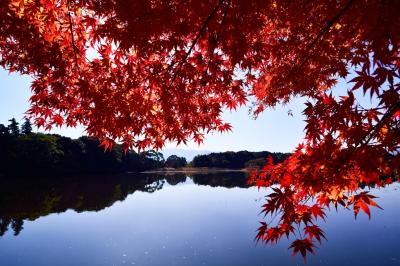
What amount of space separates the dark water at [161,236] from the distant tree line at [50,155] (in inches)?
885

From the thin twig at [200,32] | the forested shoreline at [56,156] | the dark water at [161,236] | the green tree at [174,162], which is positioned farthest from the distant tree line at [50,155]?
the thin twig at [200,32]

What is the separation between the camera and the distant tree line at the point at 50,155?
38.3m

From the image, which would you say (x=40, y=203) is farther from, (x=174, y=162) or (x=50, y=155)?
(x=174, y=162)

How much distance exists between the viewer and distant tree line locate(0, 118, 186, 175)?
38344mm

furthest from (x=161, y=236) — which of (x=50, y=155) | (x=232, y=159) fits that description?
(x=232, y=159)

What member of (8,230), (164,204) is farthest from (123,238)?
(164,204)

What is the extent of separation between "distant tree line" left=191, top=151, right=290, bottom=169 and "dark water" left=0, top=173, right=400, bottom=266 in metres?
55.5

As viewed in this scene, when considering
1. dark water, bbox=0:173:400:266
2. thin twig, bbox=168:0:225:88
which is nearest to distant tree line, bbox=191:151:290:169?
dark water, bbox=0:173:400:266

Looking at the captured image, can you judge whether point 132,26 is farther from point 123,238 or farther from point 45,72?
point 123,238

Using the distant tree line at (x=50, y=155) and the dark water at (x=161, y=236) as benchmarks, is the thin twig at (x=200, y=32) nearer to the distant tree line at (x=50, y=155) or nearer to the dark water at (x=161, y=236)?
the dark water at (x=161, y=236)

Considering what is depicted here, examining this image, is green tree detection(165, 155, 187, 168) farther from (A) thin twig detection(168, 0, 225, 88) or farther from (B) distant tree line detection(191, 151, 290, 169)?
(A) thin twig detection(168, 0, 225, 88)

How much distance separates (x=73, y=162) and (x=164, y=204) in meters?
31.8

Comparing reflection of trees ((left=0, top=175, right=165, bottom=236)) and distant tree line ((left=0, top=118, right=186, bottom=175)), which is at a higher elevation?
distant tree line ((left=0, top=118, right=186, bottom=175))

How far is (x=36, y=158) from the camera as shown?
39.8 meters
